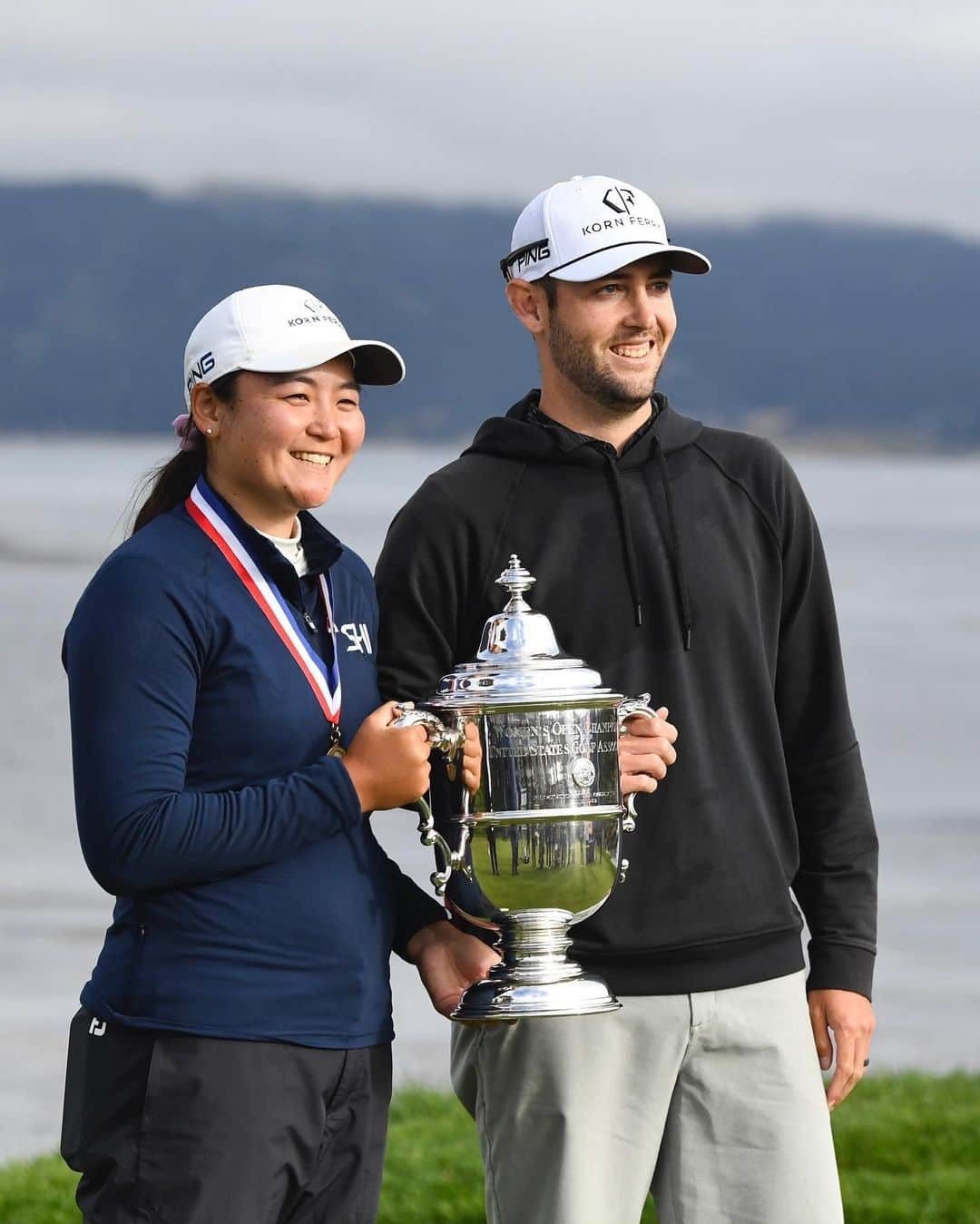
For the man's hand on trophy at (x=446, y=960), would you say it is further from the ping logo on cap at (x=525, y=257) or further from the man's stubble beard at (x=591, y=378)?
the ping logo on cap at (x=525, y=257)

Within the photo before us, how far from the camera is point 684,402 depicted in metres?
87.8

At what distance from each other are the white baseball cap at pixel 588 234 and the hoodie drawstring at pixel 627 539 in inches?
11.8

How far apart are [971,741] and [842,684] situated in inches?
589

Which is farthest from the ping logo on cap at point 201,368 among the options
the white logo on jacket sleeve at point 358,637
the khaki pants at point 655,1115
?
the khaki pants at point 655,1115

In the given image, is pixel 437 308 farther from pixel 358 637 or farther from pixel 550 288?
pixel 358 637

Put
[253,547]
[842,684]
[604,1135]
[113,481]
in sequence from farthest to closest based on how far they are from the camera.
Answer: [113,481] < [842,684] < [604,1135] < [253,547]

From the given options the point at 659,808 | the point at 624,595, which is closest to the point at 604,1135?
the point at 659,808

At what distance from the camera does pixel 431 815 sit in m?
2.93

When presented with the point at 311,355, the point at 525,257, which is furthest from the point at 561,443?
the point at 311,355

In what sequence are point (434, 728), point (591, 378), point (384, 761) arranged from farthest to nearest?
point (591, 378), point (434, 728), point (384, 761)

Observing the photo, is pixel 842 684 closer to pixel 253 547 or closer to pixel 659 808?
pixel 659 808

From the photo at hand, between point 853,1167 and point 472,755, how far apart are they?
2713mm

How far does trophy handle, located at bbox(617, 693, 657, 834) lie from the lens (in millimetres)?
3026

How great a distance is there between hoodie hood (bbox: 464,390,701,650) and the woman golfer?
0.51 meters
